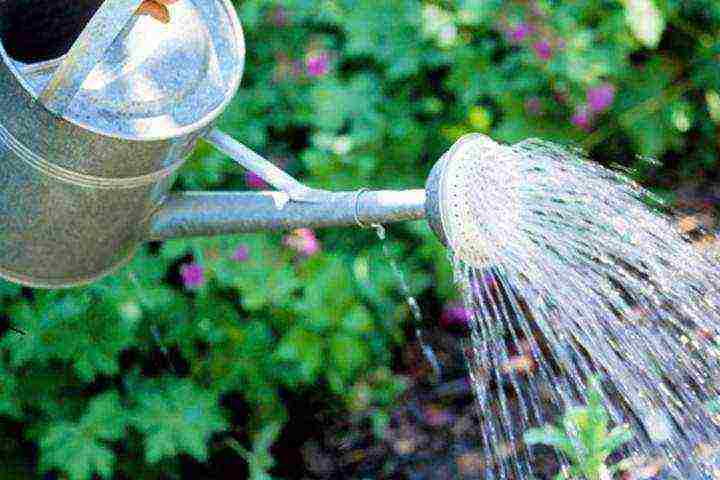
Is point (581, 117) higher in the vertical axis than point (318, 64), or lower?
higher

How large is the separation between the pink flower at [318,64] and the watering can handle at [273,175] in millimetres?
931

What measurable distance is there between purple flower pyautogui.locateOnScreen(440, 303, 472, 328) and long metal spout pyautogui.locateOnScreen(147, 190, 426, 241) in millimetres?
1028

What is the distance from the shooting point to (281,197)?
1.99 m

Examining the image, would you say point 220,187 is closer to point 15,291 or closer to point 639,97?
point 15,291

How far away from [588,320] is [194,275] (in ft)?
2.65

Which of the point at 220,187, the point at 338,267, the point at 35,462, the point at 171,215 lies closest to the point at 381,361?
the point at 338,267

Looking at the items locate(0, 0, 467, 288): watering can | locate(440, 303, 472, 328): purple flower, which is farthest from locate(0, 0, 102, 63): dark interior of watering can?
locate(440, 303, 472, 328): purple flower

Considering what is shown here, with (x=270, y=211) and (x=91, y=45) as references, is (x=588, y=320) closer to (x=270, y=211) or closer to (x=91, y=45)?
(x=270, y=211)

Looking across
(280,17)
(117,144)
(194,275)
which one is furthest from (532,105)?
(117,144)

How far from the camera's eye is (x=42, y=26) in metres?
2.10

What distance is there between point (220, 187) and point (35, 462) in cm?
72

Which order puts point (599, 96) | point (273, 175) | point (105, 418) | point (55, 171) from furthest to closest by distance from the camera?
point (599, 96)
point (105, 418)
point (273, 175)
point (55, 171)

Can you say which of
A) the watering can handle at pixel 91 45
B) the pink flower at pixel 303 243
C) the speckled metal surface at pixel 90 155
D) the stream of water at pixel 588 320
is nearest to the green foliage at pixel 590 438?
the stream of water at pixel 588 320

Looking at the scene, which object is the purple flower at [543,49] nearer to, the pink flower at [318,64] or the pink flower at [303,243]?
the pink flower at [318,64]
